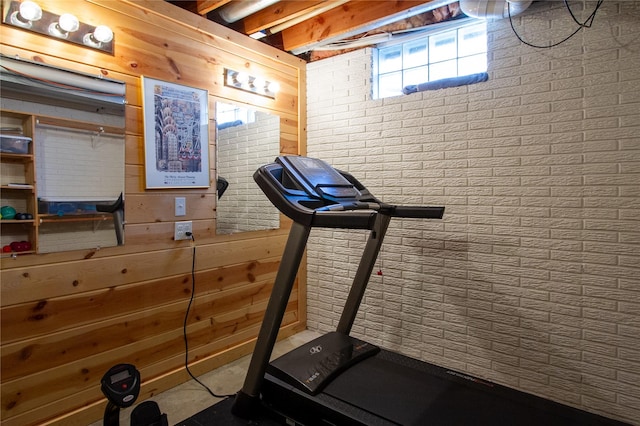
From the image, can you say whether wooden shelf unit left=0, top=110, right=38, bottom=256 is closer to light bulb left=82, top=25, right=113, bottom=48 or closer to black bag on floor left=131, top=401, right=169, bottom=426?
light bulb left=82, top=25, right=113, bottom=48

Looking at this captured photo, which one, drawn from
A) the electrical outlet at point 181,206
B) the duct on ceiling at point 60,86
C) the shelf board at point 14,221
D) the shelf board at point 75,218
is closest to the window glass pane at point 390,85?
the electrical outlet at point 181,206

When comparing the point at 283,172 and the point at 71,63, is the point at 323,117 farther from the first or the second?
the point at 71,63

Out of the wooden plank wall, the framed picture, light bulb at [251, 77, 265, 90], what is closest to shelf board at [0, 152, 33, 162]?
the wooden plank wall

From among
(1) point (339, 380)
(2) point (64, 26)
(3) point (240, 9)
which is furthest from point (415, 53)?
(1) point (339, 380)

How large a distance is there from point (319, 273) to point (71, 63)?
7.91 feet

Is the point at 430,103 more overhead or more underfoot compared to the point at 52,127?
more overhead

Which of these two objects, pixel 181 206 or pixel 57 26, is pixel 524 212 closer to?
pixel 181 206

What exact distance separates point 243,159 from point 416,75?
154cm

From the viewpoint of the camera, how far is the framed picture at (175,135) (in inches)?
93.3

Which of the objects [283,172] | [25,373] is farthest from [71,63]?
[25,373]

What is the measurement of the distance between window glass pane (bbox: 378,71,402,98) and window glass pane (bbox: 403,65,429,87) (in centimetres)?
5

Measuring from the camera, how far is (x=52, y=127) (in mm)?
1983

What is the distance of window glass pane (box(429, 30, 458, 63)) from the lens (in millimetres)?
2807

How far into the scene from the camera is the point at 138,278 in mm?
2365
